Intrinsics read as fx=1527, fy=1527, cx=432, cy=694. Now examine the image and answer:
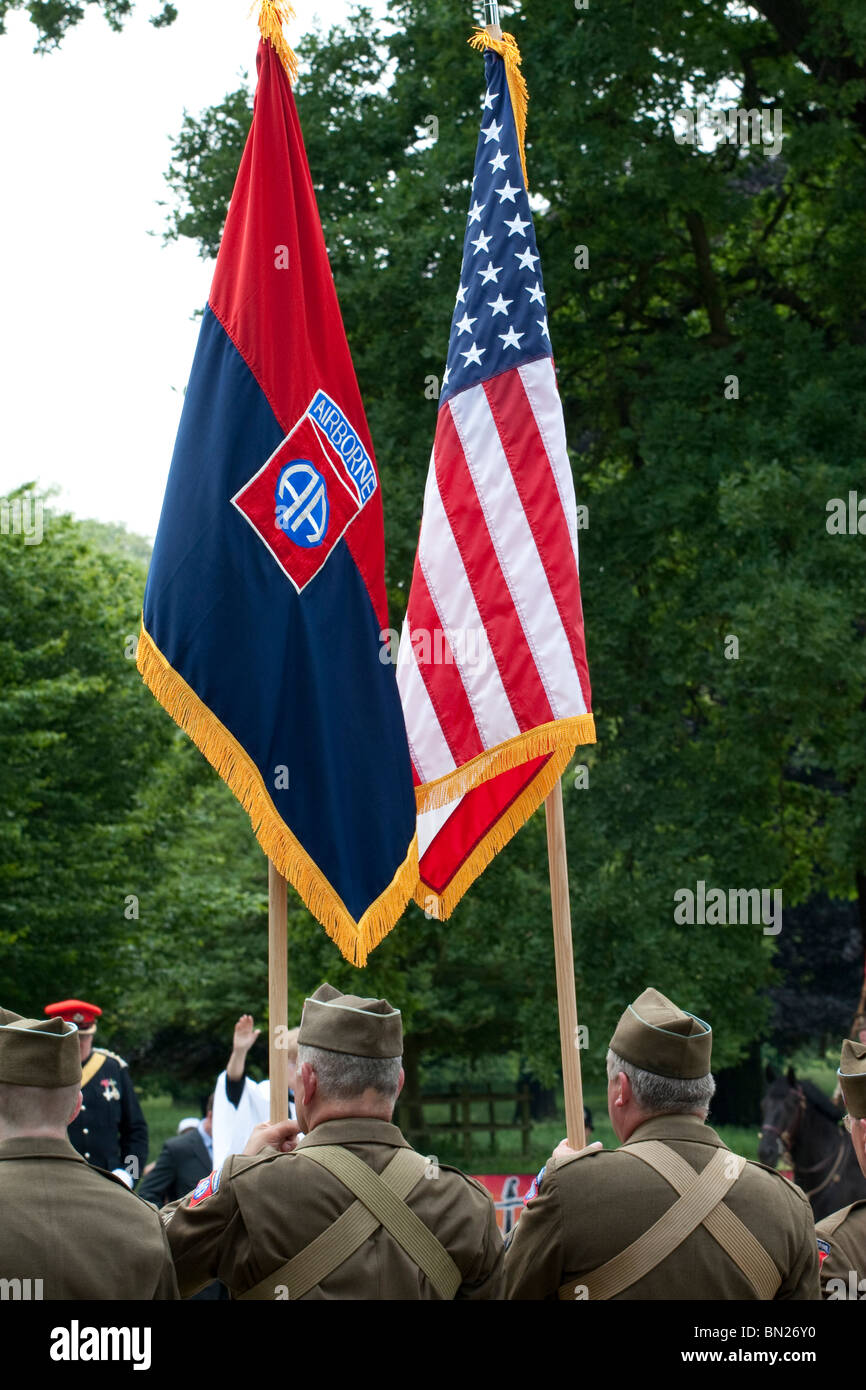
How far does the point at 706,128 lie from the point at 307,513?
9308 mm

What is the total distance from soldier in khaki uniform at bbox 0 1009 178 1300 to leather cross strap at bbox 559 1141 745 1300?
981 millimetres

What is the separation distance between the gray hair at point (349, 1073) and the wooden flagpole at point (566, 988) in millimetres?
904

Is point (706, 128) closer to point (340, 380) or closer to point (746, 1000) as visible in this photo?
point (746, 1000)

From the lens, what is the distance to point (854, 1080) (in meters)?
4.07

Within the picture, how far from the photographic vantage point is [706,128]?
13.2 metres

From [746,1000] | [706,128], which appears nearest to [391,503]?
[706,128]

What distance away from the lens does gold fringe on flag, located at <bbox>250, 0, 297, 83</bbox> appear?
220 inches

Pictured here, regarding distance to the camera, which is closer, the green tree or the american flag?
the american flag

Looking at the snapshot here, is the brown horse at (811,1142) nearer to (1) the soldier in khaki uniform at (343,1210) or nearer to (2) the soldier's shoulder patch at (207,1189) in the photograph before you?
(1) the soldier in khaki uniform at (343,1210)
